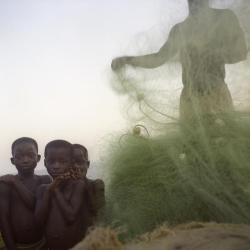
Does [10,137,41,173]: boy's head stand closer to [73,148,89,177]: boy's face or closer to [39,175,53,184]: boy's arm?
[39,175,53,184]: boy's arm

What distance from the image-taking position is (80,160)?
3.16m

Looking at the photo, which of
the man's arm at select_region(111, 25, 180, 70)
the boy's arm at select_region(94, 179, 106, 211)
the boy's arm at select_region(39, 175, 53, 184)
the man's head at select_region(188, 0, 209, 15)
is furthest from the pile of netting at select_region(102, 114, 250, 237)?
the boy's arm at select_region(39, 175, 53, 184)

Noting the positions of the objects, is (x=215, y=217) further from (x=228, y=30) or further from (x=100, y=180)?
(x=228, y=30)

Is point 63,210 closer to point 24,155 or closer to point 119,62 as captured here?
point 24,155

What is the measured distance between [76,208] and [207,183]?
1.02 m

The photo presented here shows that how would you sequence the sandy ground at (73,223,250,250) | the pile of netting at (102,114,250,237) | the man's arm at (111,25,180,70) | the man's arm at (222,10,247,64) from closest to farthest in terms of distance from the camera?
the sandy ground at (73,223,250,250) < the pile of netting at (102,114,250,237) < the man's arm at (222,10,247,64) < the man's arm at (111,25,180,70)

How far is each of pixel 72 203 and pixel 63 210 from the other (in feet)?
0.25

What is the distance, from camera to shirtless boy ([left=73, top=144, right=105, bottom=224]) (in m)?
2.70

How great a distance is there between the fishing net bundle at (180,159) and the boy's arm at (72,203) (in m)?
0.24

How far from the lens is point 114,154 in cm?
269

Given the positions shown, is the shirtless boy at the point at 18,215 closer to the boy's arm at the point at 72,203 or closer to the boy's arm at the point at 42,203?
the boy's arm at the point at 42,203

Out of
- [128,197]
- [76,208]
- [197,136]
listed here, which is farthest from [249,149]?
[76,208]

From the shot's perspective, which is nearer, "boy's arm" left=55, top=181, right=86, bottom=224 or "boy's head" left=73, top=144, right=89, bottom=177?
"boy's arm" left=55, top=181, right=86, bottom=224

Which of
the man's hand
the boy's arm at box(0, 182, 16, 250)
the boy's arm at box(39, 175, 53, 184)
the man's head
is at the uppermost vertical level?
the man's head
